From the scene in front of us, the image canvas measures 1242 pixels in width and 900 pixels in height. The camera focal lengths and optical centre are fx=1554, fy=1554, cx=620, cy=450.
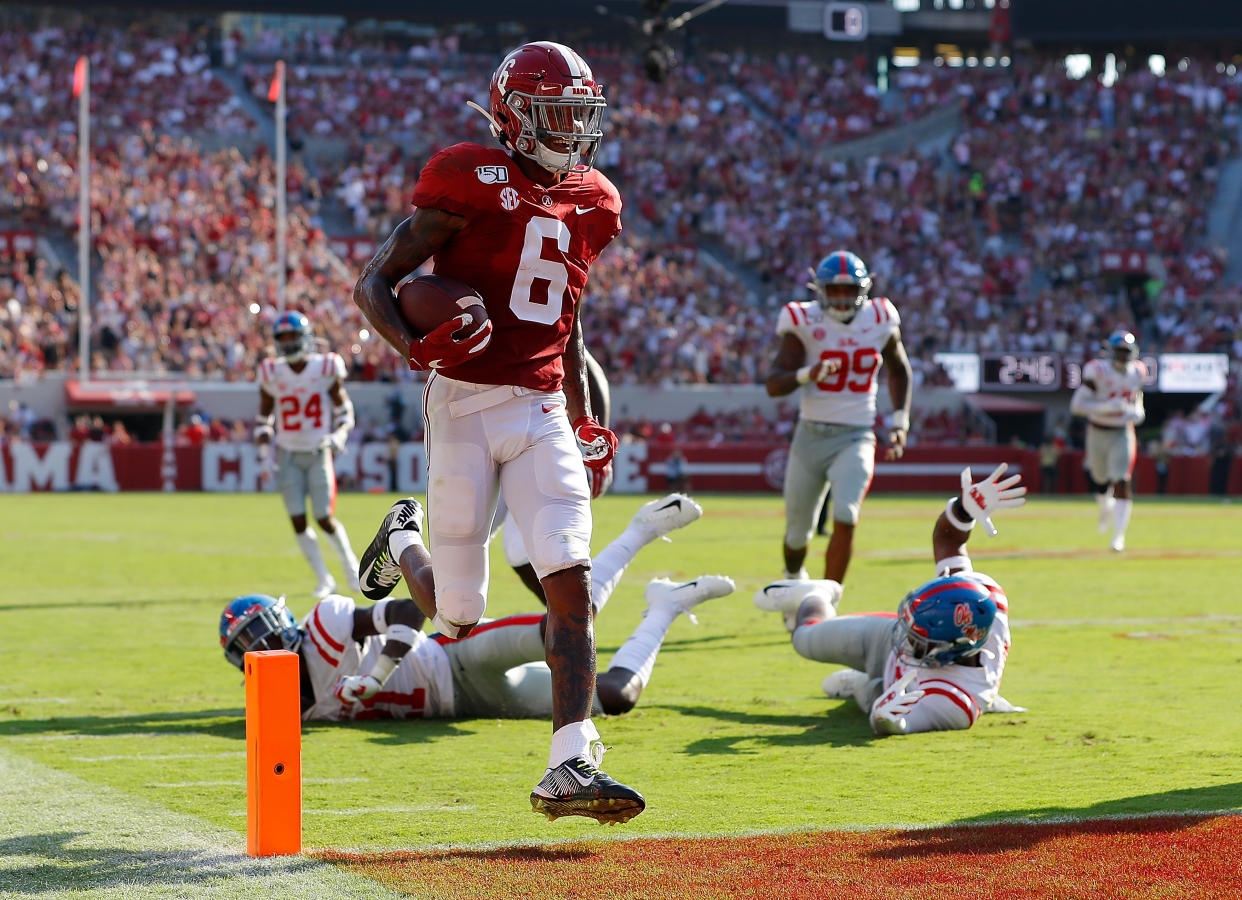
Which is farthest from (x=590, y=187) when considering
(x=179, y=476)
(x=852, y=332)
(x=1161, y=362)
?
(x=1161, y=362)

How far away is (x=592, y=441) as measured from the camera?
497cm

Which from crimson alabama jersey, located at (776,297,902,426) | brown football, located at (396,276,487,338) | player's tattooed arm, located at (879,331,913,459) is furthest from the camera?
player's tattooed arm, located at (879,331,913,459)

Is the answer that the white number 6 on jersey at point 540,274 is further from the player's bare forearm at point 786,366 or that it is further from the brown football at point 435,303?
the player's bare forearm at point 786,366

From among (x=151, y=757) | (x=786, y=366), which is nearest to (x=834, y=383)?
(x=786, y=366)

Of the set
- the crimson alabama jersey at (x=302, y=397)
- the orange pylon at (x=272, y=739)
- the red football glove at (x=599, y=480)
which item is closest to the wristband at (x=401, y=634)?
the red football glove at (x=599, y=480)

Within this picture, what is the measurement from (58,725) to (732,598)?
6.20m

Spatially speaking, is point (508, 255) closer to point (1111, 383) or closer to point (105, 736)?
point (105, 736)

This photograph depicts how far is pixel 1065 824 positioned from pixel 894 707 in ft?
4.79

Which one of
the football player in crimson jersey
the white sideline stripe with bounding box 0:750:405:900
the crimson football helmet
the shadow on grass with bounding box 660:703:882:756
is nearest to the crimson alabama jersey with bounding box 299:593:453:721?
the shadow on grass with bounding box 660:703:882:756

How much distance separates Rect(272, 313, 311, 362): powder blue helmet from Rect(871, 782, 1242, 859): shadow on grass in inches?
323

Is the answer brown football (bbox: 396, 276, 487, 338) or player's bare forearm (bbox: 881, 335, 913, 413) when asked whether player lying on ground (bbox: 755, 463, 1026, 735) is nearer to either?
brown football (bbox: 396, 276, 487, 338)

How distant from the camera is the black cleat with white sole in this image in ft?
13.4

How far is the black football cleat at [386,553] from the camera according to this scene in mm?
5344

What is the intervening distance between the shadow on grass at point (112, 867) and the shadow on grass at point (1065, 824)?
67.3 inches
